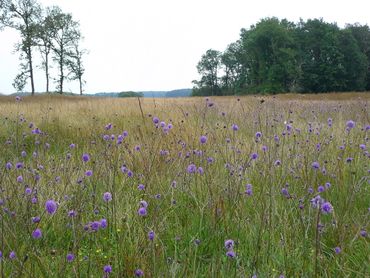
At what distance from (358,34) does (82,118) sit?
56.6 meters

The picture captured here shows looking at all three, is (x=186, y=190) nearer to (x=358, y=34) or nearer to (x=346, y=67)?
(x=346, y=67)

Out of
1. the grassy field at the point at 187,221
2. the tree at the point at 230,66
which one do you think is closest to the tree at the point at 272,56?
the tree at the point at 230,66

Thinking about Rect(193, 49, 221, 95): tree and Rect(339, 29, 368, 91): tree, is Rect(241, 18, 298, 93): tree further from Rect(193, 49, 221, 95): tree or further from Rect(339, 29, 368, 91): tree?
Rect(193, 49, 221, 95): tree

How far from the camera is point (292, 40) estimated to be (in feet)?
150

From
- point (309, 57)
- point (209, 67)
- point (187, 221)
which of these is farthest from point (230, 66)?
point (187, 221)

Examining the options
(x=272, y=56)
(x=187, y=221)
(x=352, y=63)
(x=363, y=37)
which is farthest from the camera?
(x=363, y=37)

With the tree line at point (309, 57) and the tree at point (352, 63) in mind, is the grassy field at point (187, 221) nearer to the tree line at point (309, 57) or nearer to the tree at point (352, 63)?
the tree line at point (309, 57)

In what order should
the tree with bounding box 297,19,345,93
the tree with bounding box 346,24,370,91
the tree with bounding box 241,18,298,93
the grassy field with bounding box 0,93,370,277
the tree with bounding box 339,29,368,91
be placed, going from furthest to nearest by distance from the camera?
the tree with bounding box 346,24,370,91 → the tree with bounding box 339,29,368,91 → the tree with bounding box 297,19,345,93 → the tree with bounding box 241,18,298,93 → the grassy field with bounding box 0,93,370,277

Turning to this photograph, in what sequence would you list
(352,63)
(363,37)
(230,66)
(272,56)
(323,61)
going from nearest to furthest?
(272,56), (352,63), (323,61), (363,37), (230,66)

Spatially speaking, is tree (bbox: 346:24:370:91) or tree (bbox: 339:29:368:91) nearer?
tree (bbox: 339:29:368:91)

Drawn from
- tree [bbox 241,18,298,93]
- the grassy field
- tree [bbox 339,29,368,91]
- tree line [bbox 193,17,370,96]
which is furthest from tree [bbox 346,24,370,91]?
the grassy field

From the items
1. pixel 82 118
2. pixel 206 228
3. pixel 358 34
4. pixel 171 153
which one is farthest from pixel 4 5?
pixel 358 34

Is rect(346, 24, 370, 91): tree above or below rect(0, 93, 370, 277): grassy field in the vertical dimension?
above

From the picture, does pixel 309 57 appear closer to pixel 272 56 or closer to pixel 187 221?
pixel 272 56
